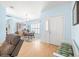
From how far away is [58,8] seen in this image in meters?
2.72

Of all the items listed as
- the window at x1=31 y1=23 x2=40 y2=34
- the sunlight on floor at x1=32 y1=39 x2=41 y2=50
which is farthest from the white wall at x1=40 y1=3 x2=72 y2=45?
the sunlight on floor at x1=32 y1=39 x2=41 y2=50

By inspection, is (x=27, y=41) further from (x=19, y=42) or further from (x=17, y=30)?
(x=19, y=42)

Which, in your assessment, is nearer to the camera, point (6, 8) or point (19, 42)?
point (19, 42)

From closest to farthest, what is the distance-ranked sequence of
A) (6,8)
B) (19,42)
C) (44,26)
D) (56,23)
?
(19,42) < (6,8) < (56,23) < (44,26)

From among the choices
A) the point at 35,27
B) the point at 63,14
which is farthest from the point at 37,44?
the point at 63,14

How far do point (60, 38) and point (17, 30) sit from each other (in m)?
1.06

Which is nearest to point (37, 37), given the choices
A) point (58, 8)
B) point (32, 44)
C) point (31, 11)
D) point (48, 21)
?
point (32, 44)

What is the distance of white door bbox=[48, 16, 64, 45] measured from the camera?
268 centimetres

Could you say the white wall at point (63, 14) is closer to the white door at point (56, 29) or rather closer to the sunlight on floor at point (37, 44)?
the white door at point (56, 29)

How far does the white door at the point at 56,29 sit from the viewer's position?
2680 mm

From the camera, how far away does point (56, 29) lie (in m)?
2.76

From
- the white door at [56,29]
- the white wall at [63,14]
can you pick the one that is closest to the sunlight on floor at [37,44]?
the white wall at [63,14]

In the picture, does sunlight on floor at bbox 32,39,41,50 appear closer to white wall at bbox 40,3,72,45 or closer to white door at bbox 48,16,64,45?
white wall at bbox 40,3,72,45

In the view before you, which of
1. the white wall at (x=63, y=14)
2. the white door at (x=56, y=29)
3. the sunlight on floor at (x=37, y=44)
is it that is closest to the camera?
the white wall at (x=63, y=14)
